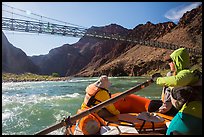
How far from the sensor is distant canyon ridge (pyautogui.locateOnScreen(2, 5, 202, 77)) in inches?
2557

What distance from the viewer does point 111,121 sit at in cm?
446

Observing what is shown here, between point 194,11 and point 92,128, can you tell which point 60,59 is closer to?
point 194,11

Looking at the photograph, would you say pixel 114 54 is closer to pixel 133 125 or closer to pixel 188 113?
pixel 133 125

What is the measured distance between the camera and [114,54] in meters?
118

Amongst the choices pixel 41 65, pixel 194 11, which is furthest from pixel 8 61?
pixel 194 11

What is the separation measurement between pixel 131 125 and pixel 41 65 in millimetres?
150934

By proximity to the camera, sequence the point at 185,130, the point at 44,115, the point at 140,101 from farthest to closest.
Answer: the point at 44,115
the point at 140,101
the point at 185,130

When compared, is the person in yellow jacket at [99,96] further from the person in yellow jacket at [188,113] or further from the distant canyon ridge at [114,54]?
the distant canyon ridge at [114,54]

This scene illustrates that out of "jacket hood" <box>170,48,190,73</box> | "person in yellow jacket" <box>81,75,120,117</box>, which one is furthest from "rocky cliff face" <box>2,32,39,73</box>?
"jacket hood" <box>170,48,190,73</box>

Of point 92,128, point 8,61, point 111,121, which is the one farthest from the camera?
point 8,61

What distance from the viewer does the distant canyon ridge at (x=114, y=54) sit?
213 ft

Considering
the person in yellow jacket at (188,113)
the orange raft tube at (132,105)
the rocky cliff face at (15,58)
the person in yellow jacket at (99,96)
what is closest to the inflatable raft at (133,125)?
the person in yellow jacket at (99,96)

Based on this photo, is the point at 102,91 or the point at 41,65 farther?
the point at 41,65

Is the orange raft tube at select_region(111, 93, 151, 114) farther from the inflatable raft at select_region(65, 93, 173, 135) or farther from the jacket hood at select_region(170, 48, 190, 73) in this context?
the jacket hood at select_region(170, 48, 190, 73)
